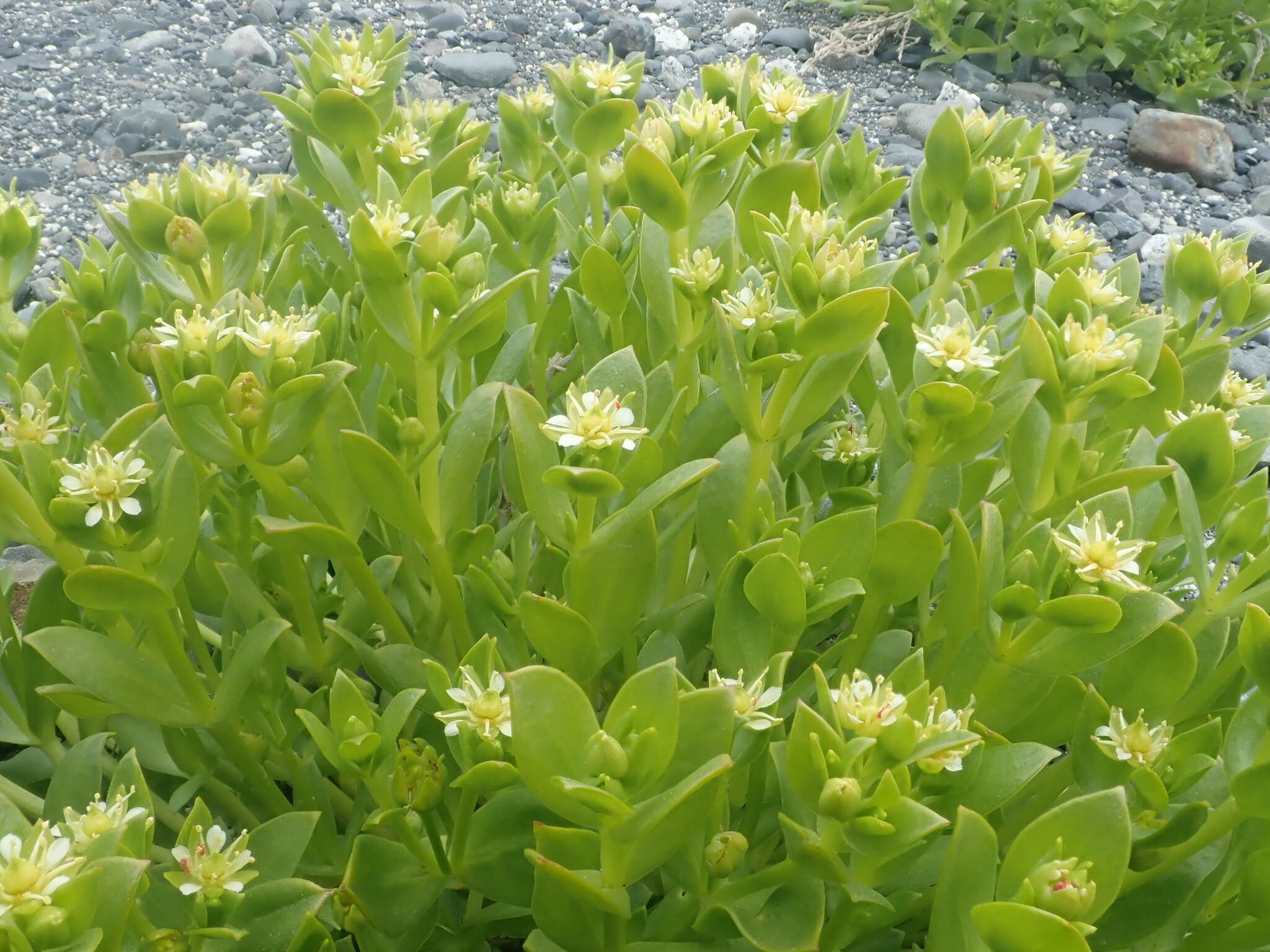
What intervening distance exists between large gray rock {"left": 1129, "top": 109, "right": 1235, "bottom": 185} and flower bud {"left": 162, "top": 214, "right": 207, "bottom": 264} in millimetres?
4252

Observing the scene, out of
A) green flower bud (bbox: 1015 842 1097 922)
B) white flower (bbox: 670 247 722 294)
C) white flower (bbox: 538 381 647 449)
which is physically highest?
white flower (bbox: 670 247 722 294)

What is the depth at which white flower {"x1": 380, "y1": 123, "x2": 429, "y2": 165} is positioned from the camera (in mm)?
1849

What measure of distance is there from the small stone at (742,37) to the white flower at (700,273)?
4209mm

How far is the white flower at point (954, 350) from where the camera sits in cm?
131

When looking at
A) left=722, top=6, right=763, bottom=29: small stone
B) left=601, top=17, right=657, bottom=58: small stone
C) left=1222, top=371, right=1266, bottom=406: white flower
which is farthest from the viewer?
left=722, top=6, right=763, bottom=29: small stone

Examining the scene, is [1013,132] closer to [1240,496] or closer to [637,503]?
[1240,496]

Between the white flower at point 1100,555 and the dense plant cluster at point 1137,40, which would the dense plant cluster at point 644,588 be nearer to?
the white flower at point 1100,555

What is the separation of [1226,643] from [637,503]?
2.64 feet

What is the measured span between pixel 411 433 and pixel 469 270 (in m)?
0.21

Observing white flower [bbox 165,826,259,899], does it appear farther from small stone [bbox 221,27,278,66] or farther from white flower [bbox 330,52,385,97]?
small stone [bbox 221,27,278,66]

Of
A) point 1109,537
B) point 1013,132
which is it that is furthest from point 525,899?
point 1013,132

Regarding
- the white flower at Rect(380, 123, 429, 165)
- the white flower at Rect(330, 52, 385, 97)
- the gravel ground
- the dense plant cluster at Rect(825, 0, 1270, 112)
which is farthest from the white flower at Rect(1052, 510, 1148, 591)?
the dense plant cluster at Rect(825, 0, 1270, 112)

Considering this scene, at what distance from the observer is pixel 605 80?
2.03 m

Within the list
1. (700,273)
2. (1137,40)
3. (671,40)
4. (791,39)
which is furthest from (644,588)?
(1137,40)
